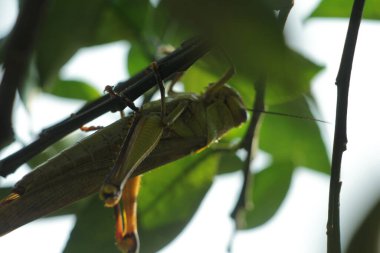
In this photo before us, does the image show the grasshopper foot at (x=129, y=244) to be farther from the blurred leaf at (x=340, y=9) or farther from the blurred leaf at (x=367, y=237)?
the blurred leaf at (x=367, y=237)

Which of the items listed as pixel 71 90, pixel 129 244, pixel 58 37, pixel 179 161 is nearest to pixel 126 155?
pixel 129 244

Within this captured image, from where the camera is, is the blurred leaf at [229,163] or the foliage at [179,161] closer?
the foliage at [179,161]

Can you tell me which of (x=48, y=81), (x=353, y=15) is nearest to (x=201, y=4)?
(x=353, y=15)

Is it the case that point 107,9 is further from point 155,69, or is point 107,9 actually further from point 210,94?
point 155,69

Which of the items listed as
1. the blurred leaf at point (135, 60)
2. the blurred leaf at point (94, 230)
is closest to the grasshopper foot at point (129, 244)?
the blurred leaf at point (94, 230)

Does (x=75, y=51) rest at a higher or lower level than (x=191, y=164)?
higher

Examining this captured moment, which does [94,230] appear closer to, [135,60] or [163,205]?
[163,205]
